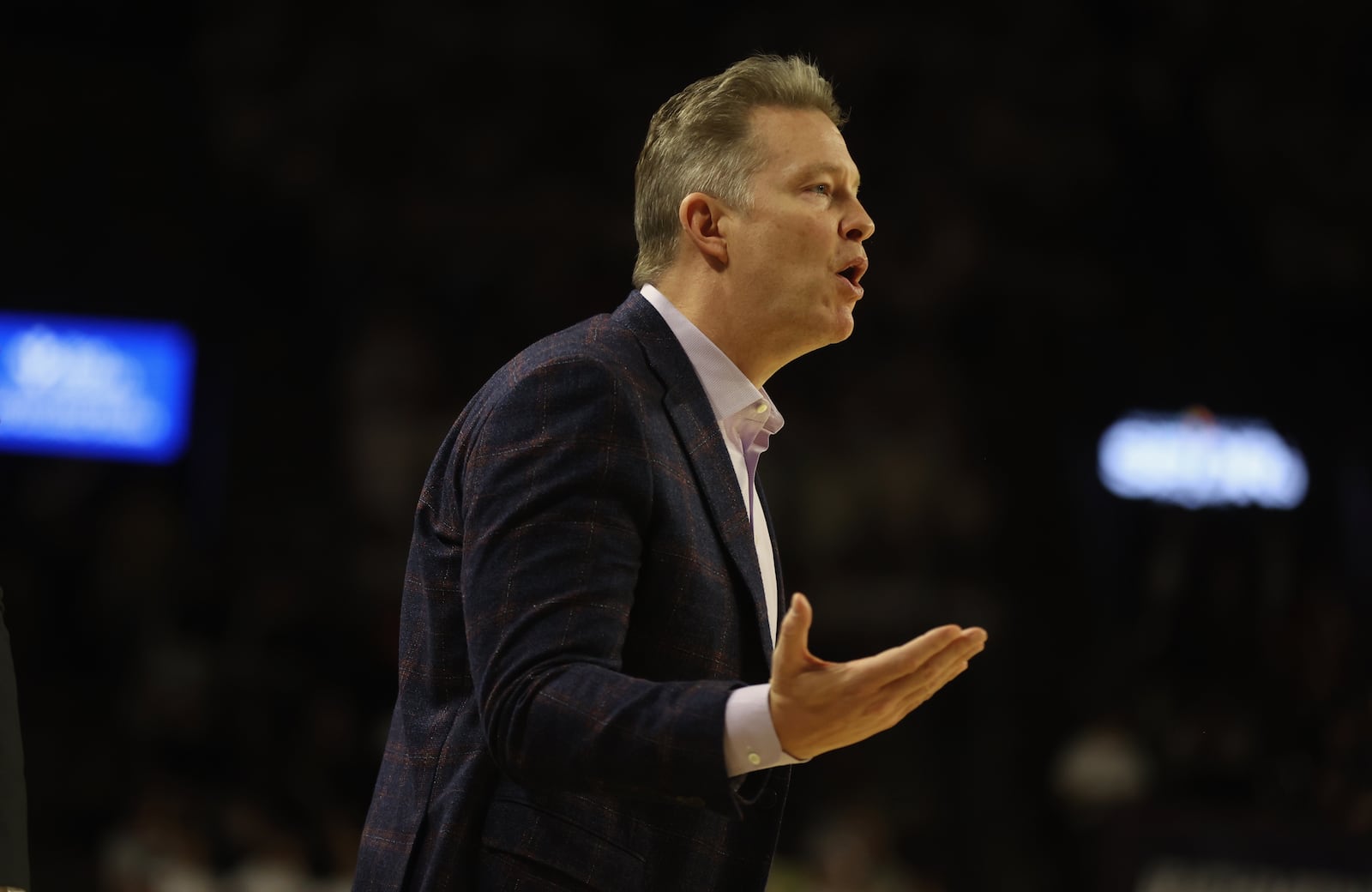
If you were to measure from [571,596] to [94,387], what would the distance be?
18.6ft

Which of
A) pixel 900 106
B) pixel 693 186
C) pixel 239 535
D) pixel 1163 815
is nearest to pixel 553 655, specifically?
pixel 693 186

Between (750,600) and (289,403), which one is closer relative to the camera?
(750,600)

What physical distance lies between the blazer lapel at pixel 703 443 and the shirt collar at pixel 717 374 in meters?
0.02

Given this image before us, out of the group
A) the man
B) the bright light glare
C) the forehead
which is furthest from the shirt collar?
the bright light glare

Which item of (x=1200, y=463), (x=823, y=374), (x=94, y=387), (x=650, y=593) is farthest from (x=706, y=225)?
(x=1200, y=463)

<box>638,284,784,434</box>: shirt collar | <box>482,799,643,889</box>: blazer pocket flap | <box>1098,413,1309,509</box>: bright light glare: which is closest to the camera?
<box>482,799,643,889</box>: blazer pocket flap

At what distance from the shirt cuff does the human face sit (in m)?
0.59

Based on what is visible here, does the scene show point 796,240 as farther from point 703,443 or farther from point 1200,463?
point 1200,463

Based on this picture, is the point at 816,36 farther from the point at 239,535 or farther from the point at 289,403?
the point at 239,535

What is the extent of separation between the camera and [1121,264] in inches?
302

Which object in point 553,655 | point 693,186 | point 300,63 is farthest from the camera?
point 300,63

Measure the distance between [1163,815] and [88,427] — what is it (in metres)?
4.44

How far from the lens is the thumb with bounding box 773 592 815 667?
4.91 ft

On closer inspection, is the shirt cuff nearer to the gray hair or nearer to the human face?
the human face
